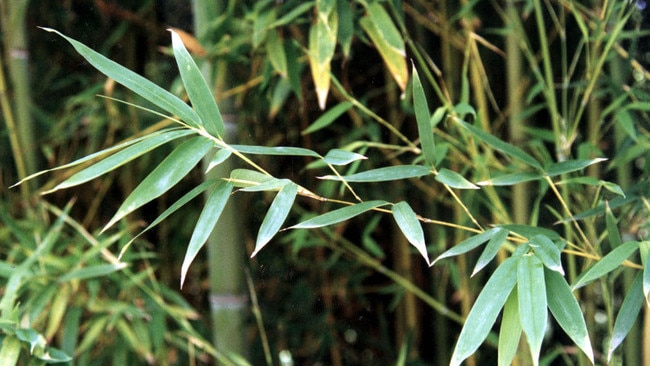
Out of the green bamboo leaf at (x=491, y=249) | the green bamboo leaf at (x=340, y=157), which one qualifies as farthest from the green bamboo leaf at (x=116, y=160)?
the green bamboo leaf at (x=491, y=249)

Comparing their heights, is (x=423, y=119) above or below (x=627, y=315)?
above

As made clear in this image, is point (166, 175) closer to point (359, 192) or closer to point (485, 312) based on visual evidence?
point (485, 312)

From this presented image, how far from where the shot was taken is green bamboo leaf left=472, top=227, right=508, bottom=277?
1.90 ft

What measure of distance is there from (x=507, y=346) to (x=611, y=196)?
0.31 m

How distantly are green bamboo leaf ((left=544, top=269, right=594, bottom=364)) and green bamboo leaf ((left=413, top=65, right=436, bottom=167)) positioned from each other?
0.47 feet

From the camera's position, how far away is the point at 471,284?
1.19 m

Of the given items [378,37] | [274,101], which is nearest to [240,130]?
[274,101]

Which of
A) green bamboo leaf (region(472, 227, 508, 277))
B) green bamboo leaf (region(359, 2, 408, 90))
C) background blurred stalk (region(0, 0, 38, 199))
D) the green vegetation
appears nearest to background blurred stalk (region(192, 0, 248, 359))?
the green vegetation

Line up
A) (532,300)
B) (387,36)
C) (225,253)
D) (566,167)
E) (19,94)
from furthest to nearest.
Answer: (19,94)
(225,253)
(387,36)
(566,167)
(532,300)

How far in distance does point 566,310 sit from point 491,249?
3.0 inches

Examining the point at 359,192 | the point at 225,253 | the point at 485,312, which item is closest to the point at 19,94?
the point at 225,253

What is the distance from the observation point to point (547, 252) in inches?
22.5

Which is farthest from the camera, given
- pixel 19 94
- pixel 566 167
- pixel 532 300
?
pixel 19 94

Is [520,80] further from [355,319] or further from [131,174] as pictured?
[131,174]
